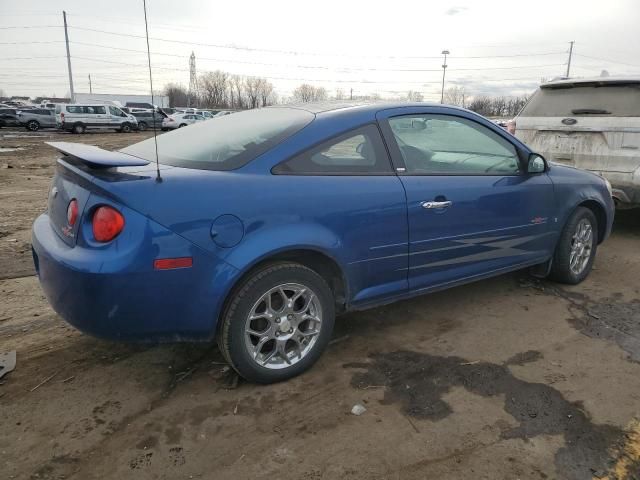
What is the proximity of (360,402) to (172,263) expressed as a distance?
1225mm

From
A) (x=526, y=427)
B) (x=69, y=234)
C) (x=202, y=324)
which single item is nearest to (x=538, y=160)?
(x=526, y=427)

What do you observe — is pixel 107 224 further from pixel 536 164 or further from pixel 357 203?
pixel 536 164

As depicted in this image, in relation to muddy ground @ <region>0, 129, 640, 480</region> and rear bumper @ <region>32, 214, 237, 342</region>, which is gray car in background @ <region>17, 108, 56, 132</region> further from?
rear bumper @ <region>32, 214, 237, 342</region>

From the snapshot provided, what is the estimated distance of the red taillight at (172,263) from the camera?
7.82 ft

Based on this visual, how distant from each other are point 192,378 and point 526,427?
180 cm

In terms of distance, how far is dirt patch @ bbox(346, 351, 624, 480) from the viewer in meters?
2.36

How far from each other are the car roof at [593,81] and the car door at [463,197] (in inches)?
100

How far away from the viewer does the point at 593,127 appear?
578 cm

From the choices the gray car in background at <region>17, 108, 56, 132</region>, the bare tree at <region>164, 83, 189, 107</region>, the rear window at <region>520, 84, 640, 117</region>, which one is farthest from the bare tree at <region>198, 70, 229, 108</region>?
the rear window at <region>520, 84, 640, 117</region>

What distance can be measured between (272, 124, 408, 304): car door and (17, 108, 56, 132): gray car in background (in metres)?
36.9

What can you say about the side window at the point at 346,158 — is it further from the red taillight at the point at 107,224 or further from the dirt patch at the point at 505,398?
the dirt patch at the point at 505,398

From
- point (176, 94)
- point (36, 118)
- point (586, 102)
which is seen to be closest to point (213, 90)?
point (176, 94)

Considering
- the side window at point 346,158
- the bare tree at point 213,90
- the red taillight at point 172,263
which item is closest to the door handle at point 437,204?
the side window at point 346,158

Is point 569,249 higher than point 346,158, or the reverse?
point 346,158
